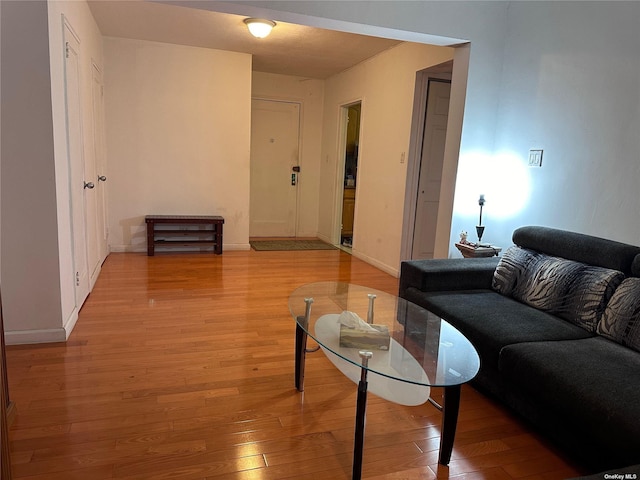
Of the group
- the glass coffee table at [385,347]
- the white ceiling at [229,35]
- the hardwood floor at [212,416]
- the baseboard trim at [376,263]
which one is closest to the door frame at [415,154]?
the baseboard trim at [376,263]

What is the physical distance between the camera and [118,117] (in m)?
5.07

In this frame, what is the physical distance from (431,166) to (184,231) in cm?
300

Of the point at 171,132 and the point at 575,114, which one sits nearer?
the point at 575,114

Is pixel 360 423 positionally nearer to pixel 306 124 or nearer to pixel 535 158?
pixel 535 158

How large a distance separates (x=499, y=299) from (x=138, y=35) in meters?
4.56

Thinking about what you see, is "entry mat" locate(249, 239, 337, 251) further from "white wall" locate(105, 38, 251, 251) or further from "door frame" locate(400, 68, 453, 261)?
"door frame" locate(400, 68, 453, 261)

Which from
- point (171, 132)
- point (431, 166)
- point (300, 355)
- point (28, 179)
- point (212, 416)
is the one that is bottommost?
point (212, 416)

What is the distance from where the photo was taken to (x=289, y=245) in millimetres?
6199

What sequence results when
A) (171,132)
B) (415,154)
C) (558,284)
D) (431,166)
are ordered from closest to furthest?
(558,284)
(415,154)
(431,166)
(171,132)

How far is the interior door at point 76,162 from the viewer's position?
2.93 m

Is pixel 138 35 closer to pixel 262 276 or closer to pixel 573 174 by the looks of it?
pixel 262 276

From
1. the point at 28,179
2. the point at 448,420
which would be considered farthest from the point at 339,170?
the point at 448,420

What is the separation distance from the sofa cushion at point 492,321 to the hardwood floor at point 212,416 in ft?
1.21

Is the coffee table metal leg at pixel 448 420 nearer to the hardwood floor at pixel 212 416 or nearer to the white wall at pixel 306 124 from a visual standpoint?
the hardwood floor at pixel 212 416
